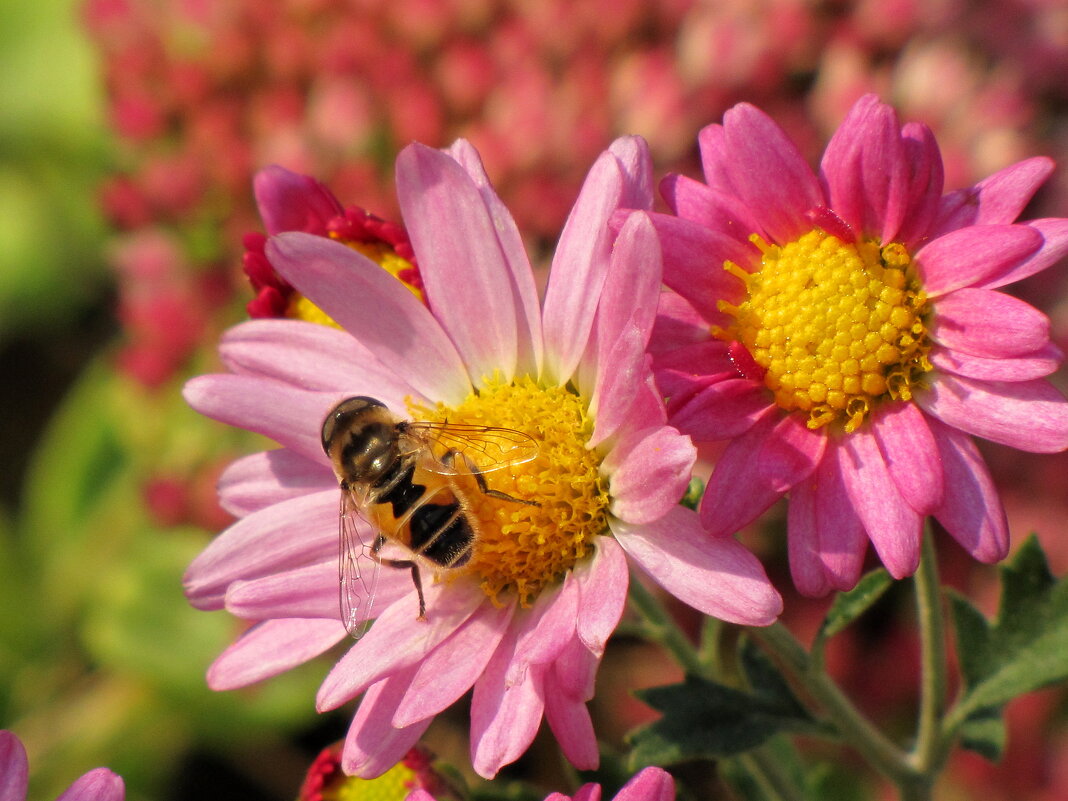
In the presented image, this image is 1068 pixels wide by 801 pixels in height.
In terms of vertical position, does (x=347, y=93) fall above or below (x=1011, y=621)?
above

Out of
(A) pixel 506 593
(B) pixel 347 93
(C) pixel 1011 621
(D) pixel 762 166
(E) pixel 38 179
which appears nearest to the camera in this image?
(D) pixel 762 166

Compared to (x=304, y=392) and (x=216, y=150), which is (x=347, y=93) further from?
(x=304, y=392)

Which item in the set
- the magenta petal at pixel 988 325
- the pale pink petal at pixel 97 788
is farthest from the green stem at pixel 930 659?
the pale pink petal at pixel 97 788

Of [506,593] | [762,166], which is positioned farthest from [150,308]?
[762,166]

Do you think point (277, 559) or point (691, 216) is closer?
Result: point (691, 216)

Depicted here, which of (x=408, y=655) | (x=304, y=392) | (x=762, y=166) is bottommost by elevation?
(x=408, y=655)

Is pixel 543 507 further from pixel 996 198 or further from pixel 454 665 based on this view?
pixel 996 198
